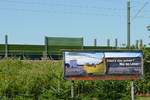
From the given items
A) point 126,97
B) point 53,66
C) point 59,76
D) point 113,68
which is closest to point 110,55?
point 113,68

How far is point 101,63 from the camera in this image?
19203mm

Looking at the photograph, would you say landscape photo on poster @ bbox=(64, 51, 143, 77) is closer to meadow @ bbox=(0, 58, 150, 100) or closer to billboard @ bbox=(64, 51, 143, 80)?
billboard @ bbox=(64, 51, 143, 80)

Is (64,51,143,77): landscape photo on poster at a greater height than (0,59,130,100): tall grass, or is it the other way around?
(64,51,143,77): landscape photo on poster

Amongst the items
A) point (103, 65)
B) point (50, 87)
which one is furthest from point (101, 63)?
point (50, 87)

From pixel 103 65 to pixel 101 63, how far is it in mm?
106

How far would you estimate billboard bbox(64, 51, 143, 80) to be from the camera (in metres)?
19.0

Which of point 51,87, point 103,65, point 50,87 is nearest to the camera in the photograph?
point 103,65

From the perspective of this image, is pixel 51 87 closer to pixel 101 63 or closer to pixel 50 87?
pixel 50 87

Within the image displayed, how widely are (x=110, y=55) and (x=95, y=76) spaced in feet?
3.02

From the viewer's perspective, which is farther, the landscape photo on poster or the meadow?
the meadow

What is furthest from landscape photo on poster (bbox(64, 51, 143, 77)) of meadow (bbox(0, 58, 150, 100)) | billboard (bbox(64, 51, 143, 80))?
meadow (bbox(0, 58, 150, 100))

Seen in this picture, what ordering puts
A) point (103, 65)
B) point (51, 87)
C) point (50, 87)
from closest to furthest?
point (103, 65)
point (51, 87)
point (50, 87)

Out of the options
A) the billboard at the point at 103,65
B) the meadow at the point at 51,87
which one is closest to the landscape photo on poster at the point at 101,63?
the billboard at the point at 103,65

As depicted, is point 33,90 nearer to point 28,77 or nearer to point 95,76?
point 28,77
